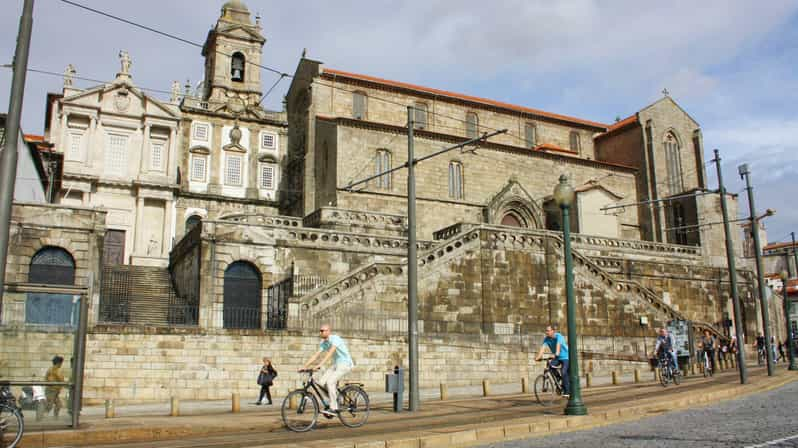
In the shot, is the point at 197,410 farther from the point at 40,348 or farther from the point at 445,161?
the point at 445,161

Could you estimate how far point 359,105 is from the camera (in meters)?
40.4

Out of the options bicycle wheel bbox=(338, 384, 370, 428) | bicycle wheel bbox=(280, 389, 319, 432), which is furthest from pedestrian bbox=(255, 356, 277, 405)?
bicycle wheel bbox=(280, 389, 319, 432)

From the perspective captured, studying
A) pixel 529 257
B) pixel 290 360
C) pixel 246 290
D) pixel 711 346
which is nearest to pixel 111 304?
pixel 246 290

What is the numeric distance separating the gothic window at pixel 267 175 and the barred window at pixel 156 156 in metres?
6.75

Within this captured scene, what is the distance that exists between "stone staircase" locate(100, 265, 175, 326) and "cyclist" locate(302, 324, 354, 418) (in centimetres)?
1120

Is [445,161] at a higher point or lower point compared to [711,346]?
higher

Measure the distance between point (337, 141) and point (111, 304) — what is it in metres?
15.7

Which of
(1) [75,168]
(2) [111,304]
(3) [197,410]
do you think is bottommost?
(3) [197,410]

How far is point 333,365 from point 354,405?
797mm

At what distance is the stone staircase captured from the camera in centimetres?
2261

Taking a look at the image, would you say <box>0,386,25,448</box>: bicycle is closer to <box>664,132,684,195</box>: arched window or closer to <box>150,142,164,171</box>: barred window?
<box>150,142,164,171</box>: barred window

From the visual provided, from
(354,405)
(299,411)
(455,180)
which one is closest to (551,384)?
(354,405)

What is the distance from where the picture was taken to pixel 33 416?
10828mm

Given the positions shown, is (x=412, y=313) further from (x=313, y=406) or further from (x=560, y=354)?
(x=313, y=406)
